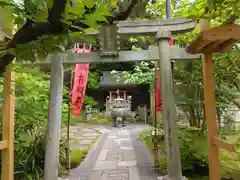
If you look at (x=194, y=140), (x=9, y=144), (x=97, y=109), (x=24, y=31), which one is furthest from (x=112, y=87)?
(x=24, y=31)

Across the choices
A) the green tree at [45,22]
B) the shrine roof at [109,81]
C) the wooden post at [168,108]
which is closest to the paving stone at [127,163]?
the wooden post at [168,108]

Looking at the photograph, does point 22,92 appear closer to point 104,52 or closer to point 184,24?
point 104,52

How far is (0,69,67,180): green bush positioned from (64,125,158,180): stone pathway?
80 cm

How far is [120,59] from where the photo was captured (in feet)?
17.2

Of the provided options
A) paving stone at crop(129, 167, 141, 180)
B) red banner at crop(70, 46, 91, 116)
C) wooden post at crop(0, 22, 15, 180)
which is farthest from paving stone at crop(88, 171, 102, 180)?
wooden post at crop(0, 22, 15, 180)

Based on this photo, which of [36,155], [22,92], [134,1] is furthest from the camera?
[36,155]

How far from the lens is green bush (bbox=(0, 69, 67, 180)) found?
179 inches

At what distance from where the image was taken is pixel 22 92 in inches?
174

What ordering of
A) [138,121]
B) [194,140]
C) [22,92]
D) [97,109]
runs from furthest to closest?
[97,109]
[138,121]
[194,140]
[22,92]

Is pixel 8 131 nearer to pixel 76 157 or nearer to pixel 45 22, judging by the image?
pixel 45 22

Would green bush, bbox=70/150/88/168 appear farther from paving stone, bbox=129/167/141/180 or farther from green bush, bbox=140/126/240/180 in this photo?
green bush, bbox=140/126/240/180

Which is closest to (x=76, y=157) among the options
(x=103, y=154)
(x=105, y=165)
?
(x=103, y=154)

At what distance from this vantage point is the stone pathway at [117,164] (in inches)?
215

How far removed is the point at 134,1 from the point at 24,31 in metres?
1.13
